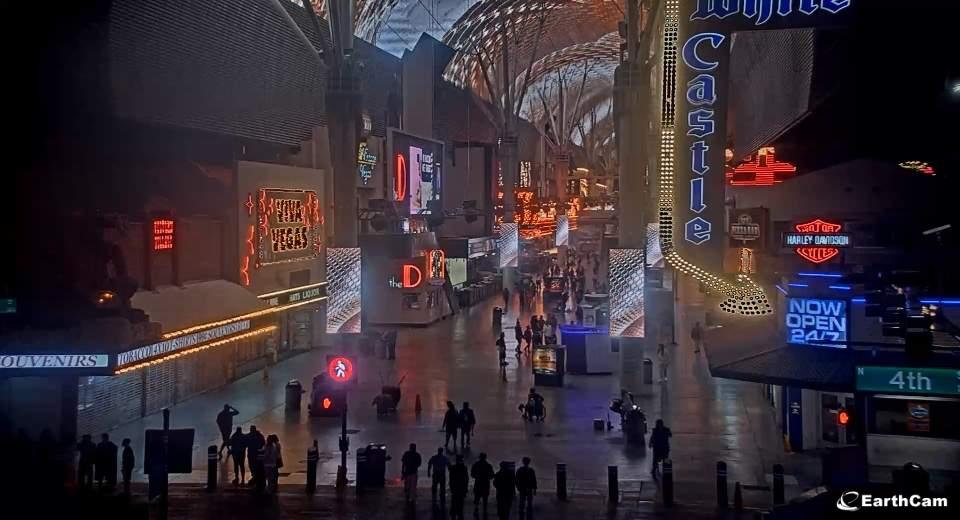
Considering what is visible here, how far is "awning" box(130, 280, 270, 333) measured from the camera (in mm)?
23219

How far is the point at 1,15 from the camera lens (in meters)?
19.5

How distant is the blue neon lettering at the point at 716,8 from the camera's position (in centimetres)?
1702

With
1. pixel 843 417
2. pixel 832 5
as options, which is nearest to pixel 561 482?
pixel 843 417

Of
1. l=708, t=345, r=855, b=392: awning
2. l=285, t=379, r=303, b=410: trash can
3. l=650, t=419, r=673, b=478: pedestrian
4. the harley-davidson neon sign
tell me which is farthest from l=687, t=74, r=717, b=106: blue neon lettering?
l=285, t=379, r=303, b=410: trash can

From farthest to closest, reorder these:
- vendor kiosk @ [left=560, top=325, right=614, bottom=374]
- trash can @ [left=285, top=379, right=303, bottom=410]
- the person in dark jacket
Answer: vendor kiosk @ [left=560, top=325, right=614, bottom=374], trash can @ [left=285, top=379, right=303, bottom=410], the person in dark jacket

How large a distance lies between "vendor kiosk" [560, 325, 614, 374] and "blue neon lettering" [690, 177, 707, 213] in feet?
47.8

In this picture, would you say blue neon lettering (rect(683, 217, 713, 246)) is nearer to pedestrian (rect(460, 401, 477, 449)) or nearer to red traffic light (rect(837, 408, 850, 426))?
red traffic light (rect(837, 408, 850, 426))

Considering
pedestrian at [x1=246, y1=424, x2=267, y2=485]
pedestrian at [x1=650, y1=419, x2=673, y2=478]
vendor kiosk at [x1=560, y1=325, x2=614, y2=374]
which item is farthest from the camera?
vendor kiosk at [x1=560, y1=325, x2=614, y2=374]

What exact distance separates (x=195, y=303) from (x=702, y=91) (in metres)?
A: 14.1

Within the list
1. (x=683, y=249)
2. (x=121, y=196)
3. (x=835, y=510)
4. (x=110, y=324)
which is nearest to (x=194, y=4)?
(x=121, y=196)

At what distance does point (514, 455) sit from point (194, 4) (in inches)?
548

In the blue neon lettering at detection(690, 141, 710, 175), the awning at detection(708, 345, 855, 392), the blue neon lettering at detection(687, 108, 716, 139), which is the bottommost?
the awning at detection(708, 345, 855, 392)

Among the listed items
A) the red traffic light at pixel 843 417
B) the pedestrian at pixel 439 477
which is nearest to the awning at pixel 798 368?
the red traffic light at pixel 843 417

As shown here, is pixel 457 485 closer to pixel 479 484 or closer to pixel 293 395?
pixel 479 484
